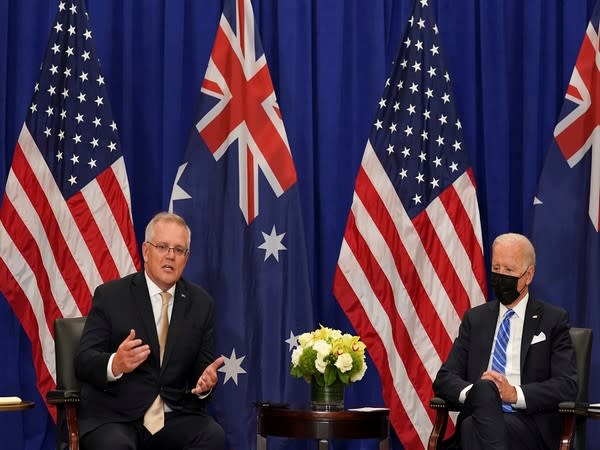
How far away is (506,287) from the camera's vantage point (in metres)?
5.55

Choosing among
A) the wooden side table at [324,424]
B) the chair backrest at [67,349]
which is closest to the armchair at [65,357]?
the chair backrest at [67,349]

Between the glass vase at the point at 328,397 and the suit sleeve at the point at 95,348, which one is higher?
the suit sleeve at the point at 95,348

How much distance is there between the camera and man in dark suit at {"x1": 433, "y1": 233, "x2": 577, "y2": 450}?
502cm

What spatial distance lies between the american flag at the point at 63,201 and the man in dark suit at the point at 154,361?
1.29m

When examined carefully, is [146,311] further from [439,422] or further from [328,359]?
[439,422]

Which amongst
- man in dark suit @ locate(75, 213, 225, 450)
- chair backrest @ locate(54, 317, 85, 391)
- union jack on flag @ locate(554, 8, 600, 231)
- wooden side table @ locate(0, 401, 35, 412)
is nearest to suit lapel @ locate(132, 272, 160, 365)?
man in dark suit @ locate(75, 213, 225, 450)

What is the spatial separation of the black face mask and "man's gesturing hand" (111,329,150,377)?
6.32ft

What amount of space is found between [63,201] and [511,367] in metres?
2.89

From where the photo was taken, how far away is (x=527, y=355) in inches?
214

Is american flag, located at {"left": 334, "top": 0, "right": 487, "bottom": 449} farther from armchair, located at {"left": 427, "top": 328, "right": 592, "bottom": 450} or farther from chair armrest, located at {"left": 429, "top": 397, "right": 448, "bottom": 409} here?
chair armrest, located at {"left": 429, "top": 397, "right": 448, "bottom": 409}

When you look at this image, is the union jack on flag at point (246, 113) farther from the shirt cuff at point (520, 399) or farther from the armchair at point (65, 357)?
the shirt cuff at point (520, 399)

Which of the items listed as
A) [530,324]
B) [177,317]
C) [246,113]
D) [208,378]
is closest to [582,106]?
[530,324]

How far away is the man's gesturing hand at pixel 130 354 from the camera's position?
15.5 feet

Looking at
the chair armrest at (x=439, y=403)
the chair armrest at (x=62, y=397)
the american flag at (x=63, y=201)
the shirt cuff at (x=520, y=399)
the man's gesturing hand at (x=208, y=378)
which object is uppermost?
the american flag at (x=63, y=201)
